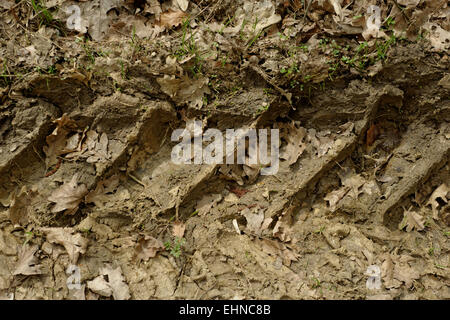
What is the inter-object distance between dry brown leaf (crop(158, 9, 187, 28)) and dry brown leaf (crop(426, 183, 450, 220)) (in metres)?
2.74

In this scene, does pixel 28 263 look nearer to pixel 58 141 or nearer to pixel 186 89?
pixel 58 141

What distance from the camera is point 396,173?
9.78 ft

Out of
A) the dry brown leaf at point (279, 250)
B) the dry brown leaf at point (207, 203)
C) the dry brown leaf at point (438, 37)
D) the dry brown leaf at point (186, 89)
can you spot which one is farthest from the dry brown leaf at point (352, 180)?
the dry brown leaf at point (186, 89)

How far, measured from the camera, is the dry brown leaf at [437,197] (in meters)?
2.90

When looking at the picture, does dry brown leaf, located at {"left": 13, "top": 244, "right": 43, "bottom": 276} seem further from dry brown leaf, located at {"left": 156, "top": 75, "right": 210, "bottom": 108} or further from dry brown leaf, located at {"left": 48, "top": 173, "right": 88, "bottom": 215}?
dry brown leaf, located at {"left": 156, "top": 75, "right": 210, "bottom": 108}

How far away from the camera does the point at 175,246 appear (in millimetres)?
2674

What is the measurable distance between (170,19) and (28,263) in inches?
90.4

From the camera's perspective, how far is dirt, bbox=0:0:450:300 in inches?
103

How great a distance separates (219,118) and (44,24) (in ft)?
5.66

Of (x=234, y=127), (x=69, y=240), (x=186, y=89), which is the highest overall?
Result: (x=186, y=89)

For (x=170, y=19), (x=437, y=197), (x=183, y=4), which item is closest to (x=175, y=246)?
(x=170, y=19)

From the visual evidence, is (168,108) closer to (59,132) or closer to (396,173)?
(59,132)

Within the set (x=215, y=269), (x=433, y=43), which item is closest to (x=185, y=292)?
(x=215, y=269)

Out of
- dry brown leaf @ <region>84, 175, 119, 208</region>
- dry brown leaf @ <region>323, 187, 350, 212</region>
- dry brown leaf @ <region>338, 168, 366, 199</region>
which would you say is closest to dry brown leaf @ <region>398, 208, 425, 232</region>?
dry brown leaf @ <region>338, 168, 366, 199</region>
